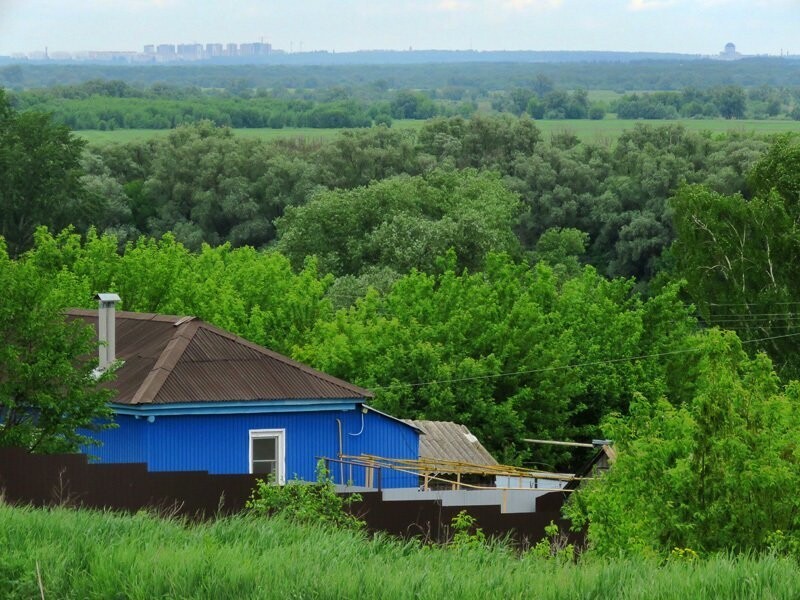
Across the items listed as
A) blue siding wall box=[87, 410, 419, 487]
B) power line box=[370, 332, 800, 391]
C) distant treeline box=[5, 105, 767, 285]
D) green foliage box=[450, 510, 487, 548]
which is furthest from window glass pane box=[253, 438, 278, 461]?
distant treeline box=[5, 105, 767, 285]

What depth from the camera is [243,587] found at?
12.2 meters

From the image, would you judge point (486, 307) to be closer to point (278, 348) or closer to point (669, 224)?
point (278, 348)

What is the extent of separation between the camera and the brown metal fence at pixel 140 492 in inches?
672

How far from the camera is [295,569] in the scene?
1237 centimetres

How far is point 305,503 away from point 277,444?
25.6 feet

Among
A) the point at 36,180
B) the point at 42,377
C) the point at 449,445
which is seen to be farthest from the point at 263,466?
the point at 36,180

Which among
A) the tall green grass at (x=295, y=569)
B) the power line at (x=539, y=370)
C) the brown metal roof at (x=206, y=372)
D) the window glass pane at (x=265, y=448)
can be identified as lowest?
the power line at (x=539, y=370)

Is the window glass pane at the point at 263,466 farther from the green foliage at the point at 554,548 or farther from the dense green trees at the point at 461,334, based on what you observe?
the dense green trees at the point at 461,334

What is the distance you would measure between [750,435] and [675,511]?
61.6 inches

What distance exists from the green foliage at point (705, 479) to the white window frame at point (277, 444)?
511cm

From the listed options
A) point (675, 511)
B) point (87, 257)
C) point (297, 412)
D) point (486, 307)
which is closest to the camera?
point (675, 511)

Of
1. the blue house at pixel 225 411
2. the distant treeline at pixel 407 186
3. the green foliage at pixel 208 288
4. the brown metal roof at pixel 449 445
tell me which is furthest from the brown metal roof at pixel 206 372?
the distant treeline at pixel 407 186

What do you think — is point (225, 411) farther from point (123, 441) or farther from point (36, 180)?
point (36, 180)

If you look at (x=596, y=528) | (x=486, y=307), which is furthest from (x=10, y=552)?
(x=486, y=307)
